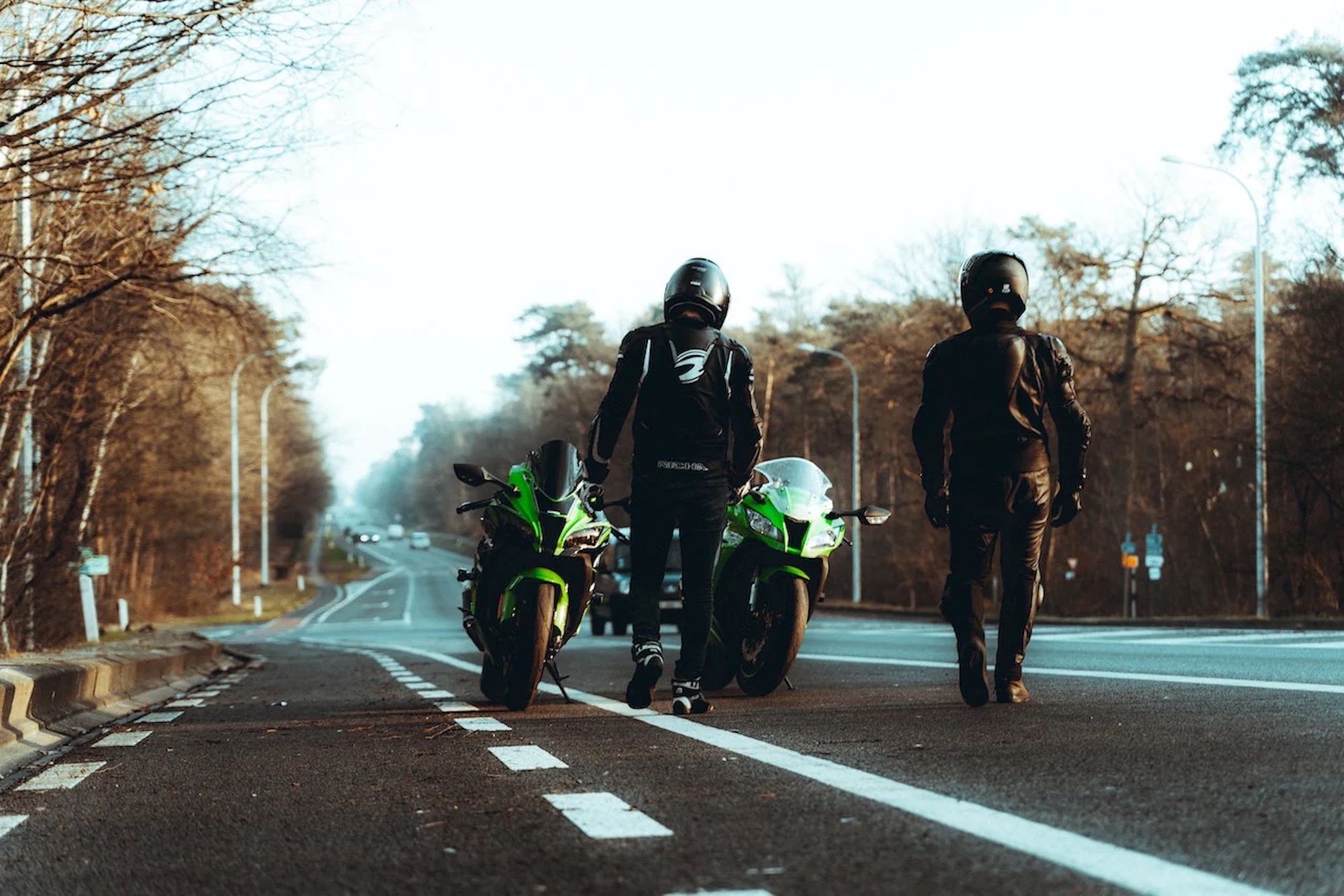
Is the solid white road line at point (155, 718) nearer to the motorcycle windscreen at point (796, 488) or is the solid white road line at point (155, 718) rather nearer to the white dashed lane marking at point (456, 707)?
the white dashed lane marking at point (456, 707)

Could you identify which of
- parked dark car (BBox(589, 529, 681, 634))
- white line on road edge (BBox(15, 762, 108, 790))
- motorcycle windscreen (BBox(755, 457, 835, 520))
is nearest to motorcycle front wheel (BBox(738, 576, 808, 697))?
motorcycle windscreen (BBox(755, 457, 835, 520))

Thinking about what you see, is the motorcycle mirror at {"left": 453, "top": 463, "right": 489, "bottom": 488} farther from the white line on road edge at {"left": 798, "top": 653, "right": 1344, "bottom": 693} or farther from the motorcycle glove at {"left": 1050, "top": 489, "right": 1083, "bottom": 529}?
the white line on road edge at {"left": 798, "top": 653, "right": 1344, "bottom": 693}

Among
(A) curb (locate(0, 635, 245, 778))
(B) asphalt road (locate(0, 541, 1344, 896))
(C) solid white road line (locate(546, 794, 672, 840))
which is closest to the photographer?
(B) asphalt road (locate(0, 541, 1344, 896))

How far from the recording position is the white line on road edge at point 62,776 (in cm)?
640

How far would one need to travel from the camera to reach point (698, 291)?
8.29 m

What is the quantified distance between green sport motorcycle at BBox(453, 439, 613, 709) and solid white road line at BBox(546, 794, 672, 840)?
3138mm

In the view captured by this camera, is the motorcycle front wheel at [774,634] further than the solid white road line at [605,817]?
Yes

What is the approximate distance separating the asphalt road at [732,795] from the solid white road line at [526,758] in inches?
0.9

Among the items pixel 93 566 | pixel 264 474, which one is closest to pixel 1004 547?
pixel 93 566

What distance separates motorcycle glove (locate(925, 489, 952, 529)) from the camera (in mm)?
8227

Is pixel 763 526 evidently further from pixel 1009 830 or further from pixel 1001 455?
pixel 1009 830

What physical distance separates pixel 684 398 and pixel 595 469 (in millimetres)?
620

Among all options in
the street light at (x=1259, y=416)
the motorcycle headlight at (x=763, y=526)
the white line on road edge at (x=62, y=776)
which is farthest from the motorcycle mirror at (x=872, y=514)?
the street light at (x=1259, y=416)

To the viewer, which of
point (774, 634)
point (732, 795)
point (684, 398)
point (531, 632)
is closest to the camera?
point (732, 795)
